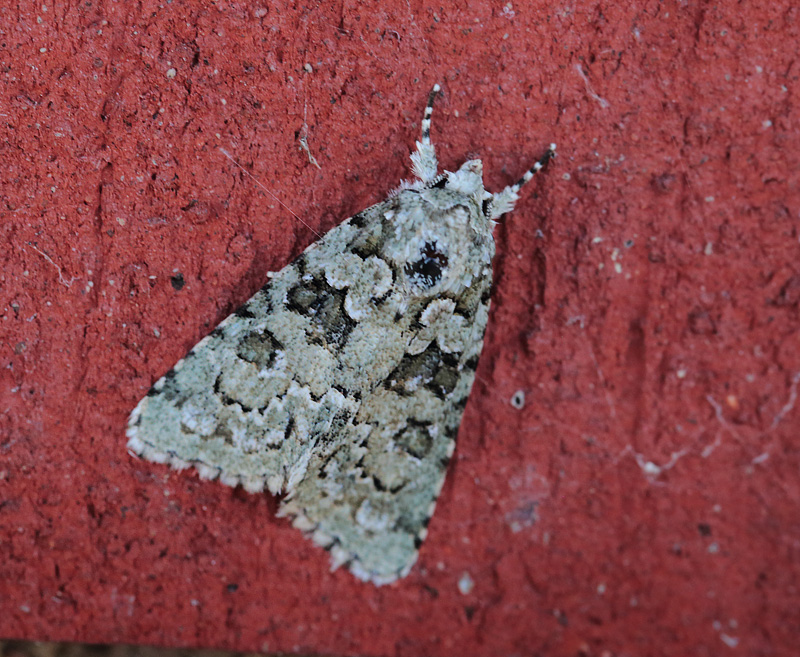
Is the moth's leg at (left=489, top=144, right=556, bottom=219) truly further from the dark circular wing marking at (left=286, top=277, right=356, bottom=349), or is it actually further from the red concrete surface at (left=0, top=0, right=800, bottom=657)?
the dark circular wing marking at (left=286, top=277, right=356, bottom=349)

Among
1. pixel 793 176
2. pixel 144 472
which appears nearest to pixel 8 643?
pixel 144 472

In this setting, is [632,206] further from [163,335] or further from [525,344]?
[163,335]

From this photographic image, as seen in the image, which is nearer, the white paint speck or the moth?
the moth

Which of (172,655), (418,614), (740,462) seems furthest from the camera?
(172,655)

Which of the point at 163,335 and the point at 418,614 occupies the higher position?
the point at 163,335

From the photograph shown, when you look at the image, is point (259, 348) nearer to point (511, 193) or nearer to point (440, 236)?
point (440, 236)

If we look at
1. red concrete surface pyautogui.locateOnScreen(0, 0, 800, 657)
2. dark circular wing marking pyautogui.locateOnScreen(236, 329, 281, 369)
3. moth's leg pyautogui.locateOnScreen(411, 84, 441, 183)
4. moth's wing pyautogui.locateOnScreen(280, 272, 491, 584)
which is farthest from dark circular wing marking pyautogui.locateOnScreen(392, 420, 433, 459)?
moth's leg pyautogui.locateOnScreen(411, 84, 441, 183)

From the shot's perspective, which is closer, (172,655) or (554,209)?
(554,209)
